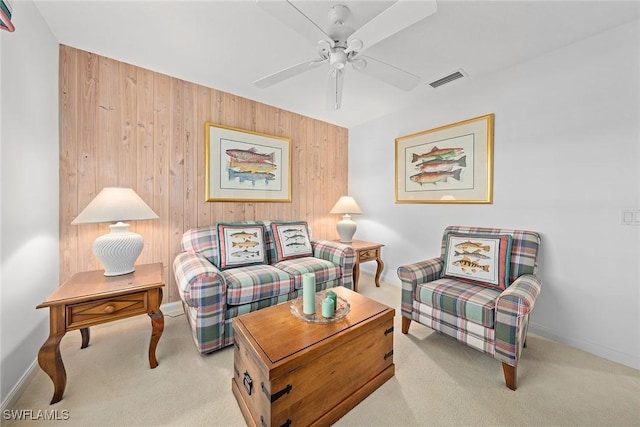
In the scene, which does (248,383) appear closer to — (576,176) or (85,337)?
(85,337)

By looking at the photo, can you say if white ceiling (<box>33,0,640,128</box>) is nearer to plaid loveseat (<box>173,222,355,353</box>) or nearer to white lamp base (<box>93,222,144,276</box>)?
white lamp base (<box>93,222,144,276</box>)

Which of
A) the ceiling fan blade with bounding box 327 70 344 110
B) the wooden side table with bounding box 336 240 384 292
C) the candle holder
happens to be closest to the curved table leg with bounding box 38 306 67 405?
the candle holder

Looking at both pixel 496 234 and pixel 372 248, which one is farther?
pixel 372 248

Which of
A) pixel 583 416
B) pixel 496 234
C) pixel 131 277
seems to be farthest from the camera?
pixel 496 234

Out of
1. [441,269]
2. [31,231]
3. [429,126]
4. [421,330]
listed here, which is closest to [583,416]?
[421,330]

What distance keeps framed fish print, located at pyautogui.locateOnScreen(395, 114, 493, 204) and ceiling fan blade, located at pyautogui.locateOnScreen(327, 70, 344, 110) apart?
4.71 feet

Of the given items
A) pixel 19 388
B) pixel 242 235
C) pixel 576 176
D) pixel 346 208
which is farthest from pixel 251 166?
A: pixel 576 176

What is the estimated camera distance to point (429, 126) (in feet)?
9.30

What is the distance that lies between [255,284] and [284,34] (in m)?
1.93

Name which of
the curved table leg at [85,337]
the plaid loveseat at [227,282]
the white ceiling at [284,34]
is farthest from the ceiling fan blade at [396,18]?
the curved table leg at [85,337]

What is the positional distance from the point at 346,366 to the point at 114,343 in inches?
73.2

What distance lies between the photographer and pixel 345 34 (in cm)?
161

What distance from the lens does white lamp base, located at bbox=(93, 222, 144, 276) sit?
1703 millimetres

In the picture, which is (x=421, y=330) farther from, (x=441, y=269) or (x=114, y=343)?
(x=114, y=343)
